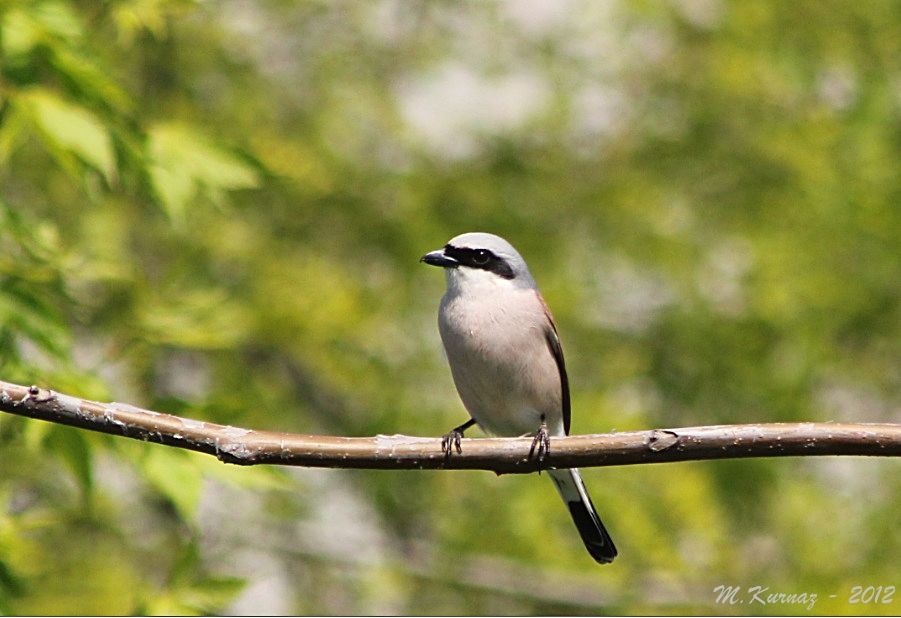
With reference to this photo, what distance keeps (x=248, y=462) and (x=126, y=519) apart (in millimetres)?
6449

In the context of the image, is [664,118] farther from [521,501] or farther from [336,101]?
[521,501]

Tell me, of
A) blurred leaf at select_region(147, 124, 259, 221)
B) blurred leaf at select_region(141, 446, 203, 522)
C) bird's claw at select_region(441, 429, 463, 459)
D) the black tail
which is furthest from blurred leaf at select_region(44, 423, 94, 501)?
the black tail

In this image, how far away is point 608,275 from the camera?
950cm

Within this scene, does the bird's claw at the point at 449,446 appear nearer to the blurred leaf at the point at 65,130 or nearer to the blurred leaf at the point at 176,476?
the blurred leaf at the point at 176,476

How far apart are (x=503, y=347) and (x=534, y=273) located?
151 inches

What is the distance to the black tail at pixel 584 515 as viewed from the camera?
5.26 meters

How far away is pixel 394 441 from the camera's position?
122 inches

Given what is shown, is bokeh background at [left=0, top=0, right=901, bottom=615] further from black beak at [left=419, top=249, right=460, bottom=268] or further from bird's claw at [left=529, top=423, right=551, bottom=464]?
bird's claw at [left=529, top=423, right=551, bottom=464]

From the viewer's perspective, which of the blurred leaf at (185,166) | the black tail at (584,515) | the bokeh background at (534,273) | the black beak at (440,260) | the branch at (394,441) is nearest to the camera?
the branch at (394,441)

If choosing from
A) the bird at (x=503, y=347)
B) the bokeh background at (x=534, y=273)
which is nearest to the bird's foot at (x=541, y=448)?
the bird at (x=503, y=347)

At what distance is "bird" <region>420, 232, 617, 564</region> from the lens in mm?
4992

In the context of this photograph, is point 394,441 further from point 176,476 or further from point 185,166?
point 185,166

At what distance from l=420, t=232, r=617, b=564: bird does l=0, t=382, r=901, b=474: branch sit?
180cm

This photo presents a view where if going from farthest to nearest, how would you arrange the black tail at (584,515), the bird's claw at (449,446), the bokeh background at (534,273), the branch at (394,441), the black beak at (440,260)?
the bokeh background at (534,273) < the black tail at (584,515) < the black beak at (440,260) < the bird's claw at (449,446) < the branch at (394,441)
